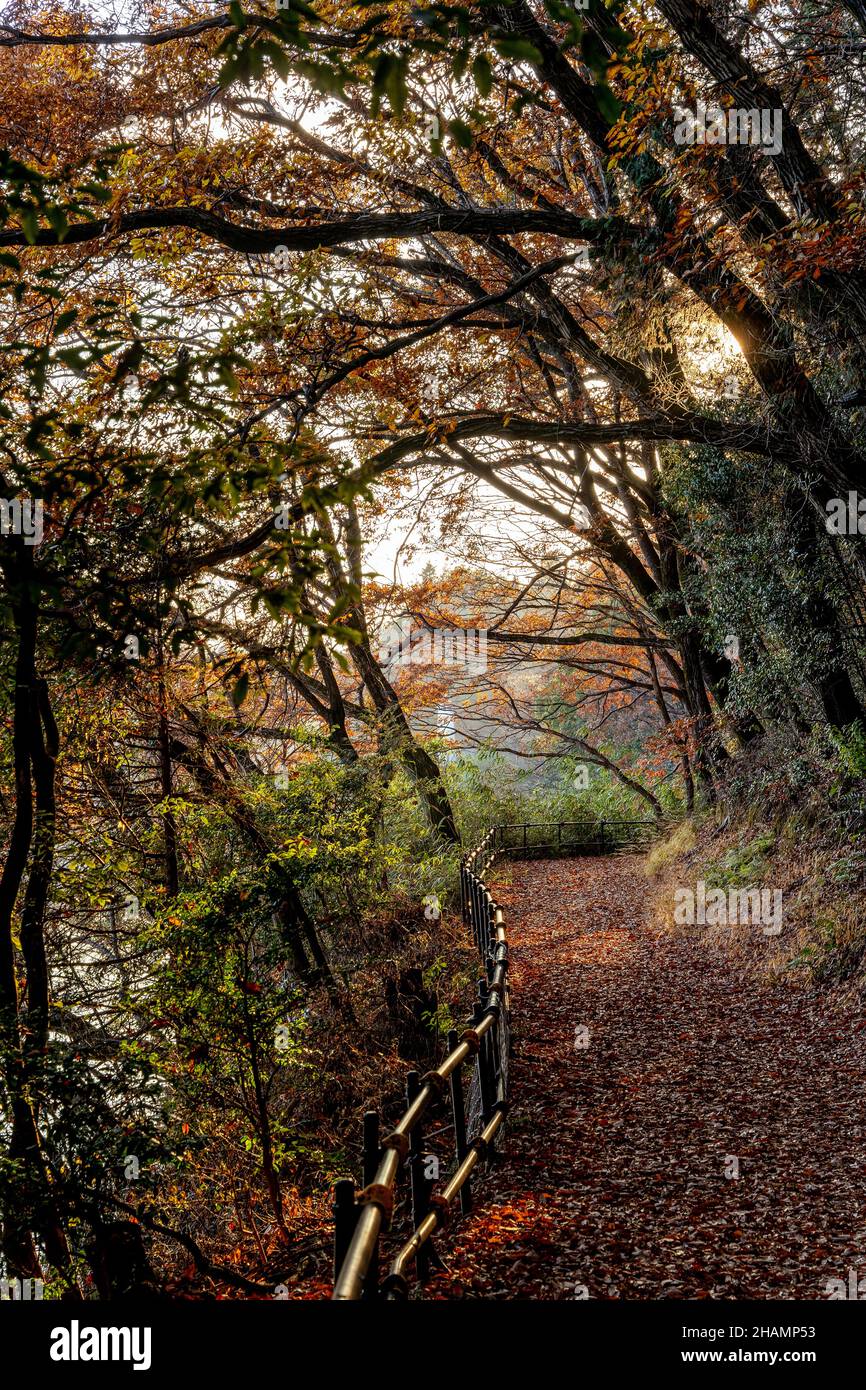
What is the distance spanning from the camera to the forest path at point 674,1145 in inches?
191

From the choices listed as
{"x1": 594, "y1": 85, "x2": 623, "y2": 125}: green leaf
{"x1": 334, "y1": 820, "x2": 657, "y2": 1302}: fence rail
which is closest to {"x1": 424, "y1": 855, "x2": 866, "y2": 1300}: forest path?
{"x1": 334, "y1": 820, "x2": 657, "y2": 1302}: fence rail

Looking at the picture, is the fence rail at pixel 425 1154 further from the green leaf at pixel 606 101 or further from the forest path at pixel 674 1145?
the green leaf at pixel 606 101

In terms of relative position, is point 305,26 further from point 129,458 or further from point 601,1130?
point 601,1130

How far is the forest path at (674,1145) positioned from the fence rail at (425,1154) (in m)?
0.31

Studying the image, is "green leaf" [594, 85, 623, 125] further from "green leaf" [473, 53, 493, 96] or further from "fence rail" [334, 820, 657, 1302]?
"fence rail" [334, 820, 657, 1302]

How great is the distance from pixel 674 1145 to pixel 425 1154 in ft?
6.62

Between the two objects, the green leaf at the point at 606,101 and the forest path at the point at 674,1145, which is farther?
the forest path at the point at 674,1145

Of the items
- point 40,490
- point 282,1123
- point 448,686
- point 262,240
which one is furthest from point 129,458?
point 448,686

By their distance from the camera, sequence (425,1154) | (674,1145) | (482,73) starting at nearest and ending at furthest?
(482,73)
(425,1154)
(674,1145)

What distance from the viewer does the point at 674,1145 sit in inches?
258

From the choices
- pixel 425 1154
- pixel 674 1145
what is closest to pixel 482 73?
pixel 425 1154

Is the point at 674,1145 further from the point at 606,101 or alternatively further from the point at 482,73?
the point at 482,73

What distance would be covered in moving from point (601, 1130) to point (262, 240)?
760 cm

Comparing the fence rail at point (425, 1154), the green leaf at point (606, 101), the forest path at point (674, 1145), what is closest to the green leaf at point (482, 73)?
the green leaf at point (606, 101)
